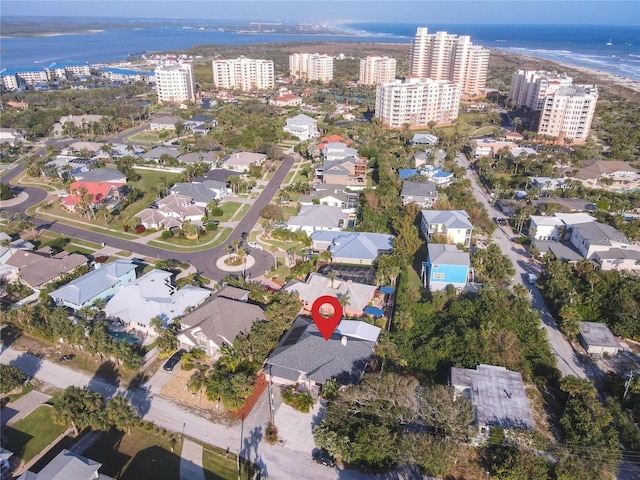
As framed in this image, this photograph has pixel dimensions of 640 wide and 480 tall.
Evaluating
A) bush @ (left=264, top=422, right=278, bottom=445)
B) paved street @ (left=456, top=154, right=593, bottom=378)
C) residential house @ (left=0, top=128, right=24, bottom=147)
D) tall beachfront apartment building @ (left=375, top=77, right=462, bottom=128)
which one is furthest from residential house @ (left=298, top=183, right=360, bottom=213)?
residential house @ (left=0, top=128, right=24, bottom=147)

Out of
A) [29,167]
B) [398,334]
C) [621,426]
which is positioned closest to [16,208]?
[29,167]

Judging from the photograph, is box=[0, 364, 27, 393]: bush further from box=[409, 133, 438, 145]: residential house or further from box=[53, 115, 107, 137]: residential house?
box=[53, 115, 107, 137]: residential house

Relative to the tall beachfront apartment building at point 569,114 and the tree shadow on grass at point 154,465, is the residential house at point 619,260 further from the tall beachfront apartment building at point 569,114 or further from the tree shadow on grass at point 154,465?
the tall beachfront apartment building at point 569,114

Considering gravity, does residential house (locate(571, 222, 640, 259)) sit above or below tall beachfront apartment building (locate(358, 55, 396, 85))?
below

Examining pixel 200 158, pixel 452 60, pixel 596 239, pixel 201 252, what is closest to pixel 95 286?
pixel 201 252

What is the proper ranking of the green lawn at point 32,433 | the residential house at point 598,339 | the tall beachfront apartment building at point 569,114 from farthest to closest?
the tall beachfront apartment building at point 569,114
the residential house at point 598,339
the green lawn at point 32,433

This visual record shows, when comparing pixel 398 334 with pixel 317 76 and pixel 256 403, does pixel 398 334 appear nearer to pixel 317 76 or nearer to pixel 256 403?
pixel 256 403

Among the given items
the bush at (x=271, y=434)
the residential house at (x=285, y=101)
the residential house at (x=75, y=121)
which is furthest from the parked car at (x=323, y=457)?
the residential house at (x=285, y=101)

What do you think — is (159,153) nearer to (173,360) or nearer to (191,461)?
(173,360)
